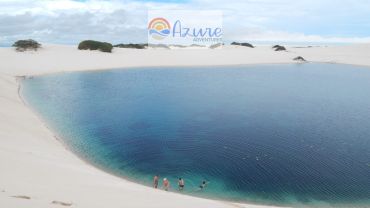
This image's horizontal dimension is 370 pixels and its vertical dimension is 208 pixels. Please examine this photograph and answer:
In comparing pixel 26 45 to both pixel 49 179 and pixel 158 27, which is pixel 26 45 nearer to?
pixel 158 27

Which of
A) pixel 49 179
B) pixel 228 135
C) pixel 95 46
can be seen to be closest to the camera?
pixel 49 179

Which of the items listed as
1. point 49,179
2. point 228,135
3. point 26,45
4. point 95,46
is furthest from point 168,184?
point 95,46

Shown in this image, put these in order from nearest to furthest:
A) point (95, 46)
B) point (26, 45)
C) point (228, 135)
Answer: point (228, 135) → point (26, 45) → point (95, 46)

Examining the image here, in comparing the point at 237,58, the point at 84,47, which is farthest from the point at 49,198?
the point at 237,58

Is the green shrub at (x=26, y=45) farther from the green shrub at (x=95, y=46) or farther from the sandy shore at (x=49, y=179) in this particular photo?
the sandy shore at (x=49, y=179)

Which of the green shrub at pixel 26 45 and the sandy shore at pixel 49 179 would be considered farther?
the green shrub at pixel 26 45

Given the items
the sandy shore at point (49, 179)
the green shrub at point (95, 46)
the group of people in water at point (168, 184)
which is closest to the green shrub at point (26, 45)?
the green shrub at point (95, 46)

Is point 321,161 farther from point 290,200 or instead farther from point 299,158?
point 290,200
